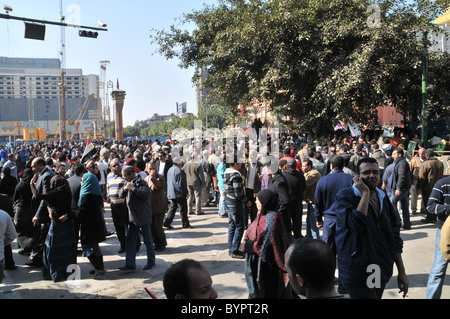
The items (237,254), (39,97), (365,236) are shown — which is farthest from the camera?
(39,97)

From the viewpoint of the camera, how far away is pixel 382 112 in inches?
1570

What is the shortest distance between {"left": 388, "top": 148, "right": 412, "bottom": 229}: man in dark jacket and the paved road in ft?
1.32

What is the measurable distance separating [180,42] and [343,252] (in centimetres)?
2166

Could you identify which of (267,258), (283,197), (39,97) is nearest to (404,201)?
(283,197)

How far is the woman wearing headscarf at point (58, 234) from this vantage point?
5.59 metres

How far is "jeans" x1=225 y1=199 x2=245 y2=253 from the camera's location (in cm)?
643

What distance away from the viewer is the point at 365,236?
3.17 meters

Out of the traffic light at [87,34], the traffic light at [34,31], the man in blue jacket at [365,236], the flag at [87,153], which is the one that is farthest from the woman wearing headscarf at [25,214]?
the man in blue jacket at [365,236]

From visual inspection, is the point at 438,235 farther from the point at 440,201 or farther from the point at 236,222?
the point at 236,222

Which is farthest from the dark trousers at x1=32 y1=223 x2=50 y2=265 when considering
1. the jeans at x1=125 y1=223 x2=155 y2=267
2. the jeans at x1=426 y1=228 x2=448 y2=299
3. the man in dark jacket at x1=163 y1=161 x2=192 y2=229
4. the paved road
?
the jeans at x1=426 y1=228 x2=448 y2=299

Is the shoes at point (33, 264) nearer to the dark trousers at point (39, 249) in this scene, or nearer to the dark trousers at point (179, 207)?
the dark trousers at point (39, 249)

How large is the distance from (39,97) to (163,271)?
551ft

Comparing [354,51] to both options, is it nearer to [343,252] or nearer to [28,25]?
[28,25]

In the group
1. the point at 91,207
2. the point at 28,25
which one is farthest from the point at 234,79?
the point at 91,207
